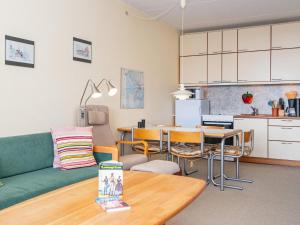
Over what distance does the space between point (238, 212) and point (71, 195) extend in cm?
190

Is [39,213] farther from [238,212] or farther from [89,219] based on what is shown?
[238,212]

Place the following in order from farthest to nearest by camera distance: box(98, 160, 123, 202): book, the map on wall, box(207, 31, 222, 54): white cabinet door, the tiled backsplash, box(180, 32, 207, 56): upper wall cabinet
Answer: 1. box(180, 32, 207, 56): upper wall cabinet
2. box(207, 31, 222, 54): white cabinet door
3. the tiled backsplash
4. the map on wall
5. box(98, 160, 123, 202): book

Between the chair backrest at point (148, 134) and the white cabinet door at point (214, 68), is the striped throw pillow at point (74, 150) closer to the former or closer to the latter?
the chair backrest at point (148, 134)

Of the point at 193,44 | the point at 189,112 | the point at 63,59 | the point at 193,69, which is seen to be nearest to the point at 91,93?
the point at 63,59

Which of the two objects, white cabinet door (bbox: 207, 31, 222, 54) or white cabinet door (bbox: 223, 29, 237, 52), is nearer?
white cabinet door (bbox: 223, 29, 237, 52)

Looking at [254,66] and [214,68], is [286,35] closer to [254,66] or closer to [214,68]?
[254,66]

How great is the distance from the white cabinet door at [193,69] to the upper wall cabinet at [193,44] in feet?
0.34

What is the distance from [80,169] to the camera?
2.95m

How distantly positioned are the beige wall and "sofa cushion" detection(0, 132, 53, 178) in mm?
225

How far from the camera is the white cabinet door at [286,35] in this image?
5.37 meters

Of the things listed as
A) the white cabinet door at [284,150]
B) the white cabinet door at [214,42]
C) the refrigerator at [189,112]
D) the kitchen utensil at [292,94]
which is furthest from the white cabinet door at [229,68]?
the white cabinet door at [284,150]

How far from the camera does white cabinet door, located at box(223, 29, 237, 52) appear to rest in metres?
5.88

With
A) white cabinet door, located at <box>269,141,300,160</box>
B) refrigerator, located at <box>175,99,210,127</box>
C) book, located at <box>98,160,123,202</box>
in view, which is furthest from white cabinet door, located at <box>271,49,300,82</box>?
book, located at <box>98,160,123,202</box>

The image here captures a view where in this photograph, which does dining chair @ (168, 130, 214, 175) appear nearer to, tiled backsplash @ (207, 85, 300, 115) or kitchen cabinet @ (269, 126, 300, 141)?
kitchen cabinet @ (269, 126, 300, 141)
